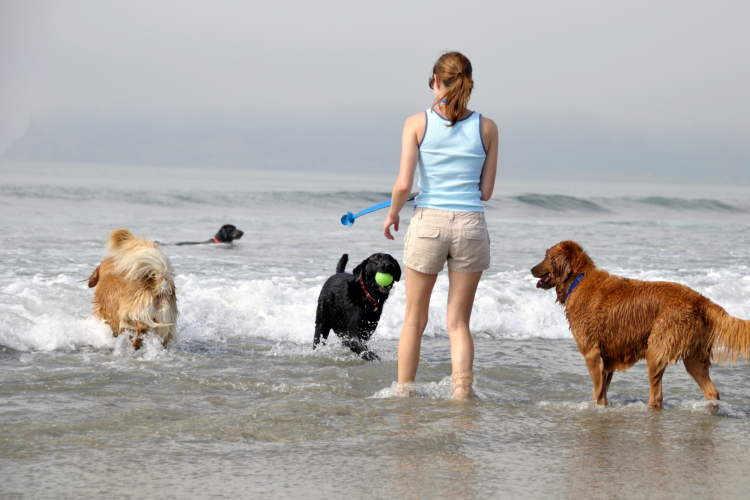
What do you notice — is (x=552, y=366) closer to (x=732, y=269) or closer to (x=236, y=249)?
(x=732, y=269)

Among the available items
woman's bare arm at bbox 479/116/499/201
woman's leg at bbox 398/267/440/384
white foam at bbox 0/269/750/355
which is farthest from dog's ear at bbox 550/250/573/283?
white foam at bbox 0/269/750/355

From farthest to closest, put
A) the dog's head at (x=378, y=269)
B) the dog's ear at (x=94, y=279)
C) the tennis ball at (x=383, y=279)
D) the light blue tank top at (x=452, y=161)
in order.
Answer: the dog's ear at (x=94, y=279) < the dog's head at (x=378, y=269) < the tennis ball at (x=383, y=279) < the light blue tank top at (x=452, y=161)

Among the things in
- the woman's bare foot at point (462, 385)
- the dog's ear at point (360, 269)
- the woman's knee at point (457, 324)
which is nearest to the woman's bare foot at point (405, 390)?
the woman's bare foot at point (462, 385)

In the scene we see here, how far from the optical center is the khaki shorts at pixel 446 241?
12.4ft

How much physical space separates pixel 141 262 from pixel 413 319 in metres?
2.35

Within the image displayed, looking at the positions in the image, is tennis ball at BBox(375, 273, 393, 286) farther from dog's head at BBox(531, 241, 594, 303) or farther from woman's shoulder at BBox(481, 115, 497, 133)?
woman's shoulder at BBox(481, 115, 497, 133)

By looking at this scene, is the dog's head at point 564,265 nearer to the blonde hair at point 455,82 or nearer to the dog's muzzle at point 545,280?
the dog's muzzle at point 545,280

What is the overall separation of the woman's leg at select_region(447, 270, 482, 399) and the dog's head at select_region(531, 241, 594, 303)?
0.70 metres

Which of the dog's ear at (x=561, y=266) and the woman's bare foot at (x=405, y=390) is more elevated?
the dog's ear at (x=561, y=266)

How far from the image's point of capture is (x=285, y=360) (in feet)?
17.0

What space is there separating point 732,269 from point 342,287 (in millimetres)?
8127

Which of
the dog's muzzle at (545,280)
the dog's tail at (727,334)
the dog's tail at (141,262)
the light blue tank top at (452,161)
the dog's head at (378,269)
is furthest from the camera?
the dog's head at (378,269)

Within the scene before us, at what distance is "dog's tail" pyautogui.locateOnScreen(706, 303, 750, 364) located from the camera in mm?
3654

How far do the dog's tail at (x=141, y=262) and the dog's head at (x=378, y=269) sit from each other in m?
1.63
